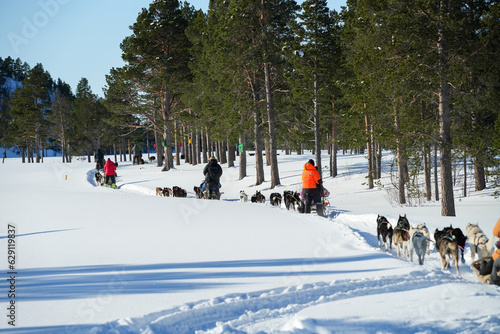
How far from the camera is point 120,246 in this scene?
6.91 meters

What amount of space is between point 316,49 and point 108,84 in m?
19.3

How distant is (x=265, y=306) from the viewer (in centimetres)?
430

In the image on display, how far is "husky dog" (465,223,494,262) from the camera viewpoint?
5565mm

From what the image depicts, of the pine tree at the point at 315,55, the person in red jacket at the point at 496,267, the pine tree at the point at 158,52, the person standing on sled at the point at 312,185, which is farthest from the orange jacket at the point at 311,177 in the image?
the pine tree at the point at 158,52

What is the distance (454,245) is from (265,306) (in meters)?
3.42

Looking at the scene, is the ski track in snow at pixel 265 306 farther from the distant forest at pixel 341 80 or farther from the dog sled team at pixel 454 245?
the distant forest at pixel 341 80

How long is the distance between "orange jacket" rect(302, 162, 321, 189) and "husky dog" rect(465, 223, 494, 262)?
17.5 ft

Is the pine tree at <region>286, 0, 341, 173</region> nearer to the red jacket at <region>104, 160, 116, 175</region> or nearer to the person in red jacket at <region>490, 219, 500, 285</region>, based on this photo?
the red jacket at <region>104, 160, 116, 175</region>

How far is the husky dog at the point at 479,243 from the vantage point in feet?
18.3

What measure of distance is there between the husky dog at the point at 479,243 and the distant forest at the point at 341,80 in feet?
17.4

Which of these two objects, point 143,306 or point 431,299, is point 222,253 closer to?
point 143,306

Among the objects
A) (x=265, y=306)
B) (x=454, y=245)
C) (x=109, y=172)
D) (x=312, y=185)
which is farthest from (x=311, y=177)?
(x=109, y=172)

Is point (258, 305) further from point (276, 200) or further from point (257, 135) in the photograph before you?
point (257, 135)

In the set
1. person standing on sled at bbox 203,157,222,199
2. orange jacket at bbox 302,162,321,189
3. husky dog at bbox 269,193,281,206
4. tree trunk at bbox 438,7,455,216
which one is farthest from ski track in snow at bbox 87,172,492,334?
person standing on sled at bbox 203,157,222,199
